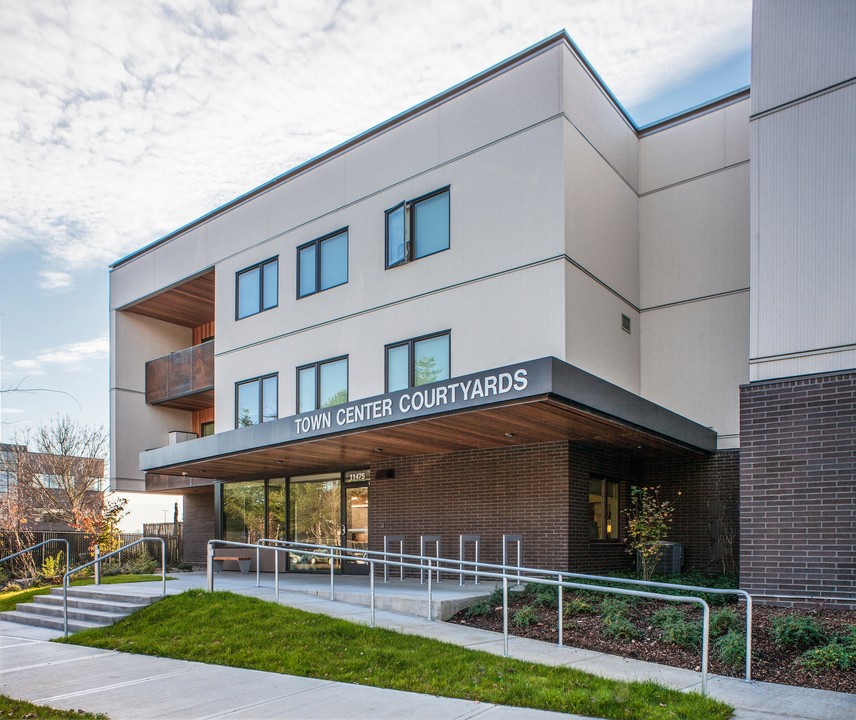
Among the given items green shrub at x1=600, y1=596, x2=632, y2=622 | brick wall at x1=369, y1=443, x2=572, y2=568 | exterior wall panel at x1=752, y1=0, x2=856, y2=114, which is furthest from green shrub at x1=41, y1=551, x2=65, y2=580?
exterior wall panel at x1=752, y1=0, x2=856, y2=114

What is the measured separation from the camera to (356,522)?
751 inches

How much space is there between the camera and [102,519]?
24812 mm

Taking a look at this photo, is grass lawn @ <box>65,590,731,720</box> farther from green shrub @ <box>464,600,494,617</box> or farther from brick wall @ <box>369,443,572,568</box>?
brick wall @ <box>369,443,572,568</box>

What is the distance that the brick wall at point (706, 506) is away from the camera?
1577cm

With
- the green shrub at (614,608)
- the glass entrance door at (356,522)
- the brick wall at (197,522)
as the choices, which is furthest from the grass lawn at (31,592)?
the green shrub at (614,608)

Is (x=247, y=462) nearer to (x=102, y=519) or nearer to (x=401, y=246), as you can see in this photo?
(x=401, y=246)

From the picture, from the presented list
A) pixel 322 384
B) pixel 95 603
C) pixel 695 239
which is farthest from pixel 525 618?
pixel 695 239

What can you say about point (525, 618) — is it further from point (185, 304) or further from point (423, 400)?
point (185, 304)

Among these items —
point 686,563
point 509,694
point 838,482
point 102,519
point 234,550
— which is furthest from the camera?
point 102,519

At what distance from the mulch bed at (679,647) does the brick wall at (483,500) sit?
3.12 m

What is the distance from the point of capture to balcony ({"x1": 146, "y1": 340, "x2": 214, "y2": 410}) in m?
24.5

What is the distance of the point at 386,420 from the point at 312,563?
777cm

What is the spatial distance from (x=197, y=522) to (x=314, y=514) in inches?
342

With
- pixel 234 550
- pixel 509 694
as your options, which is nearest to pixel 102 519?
pixel 234 550
